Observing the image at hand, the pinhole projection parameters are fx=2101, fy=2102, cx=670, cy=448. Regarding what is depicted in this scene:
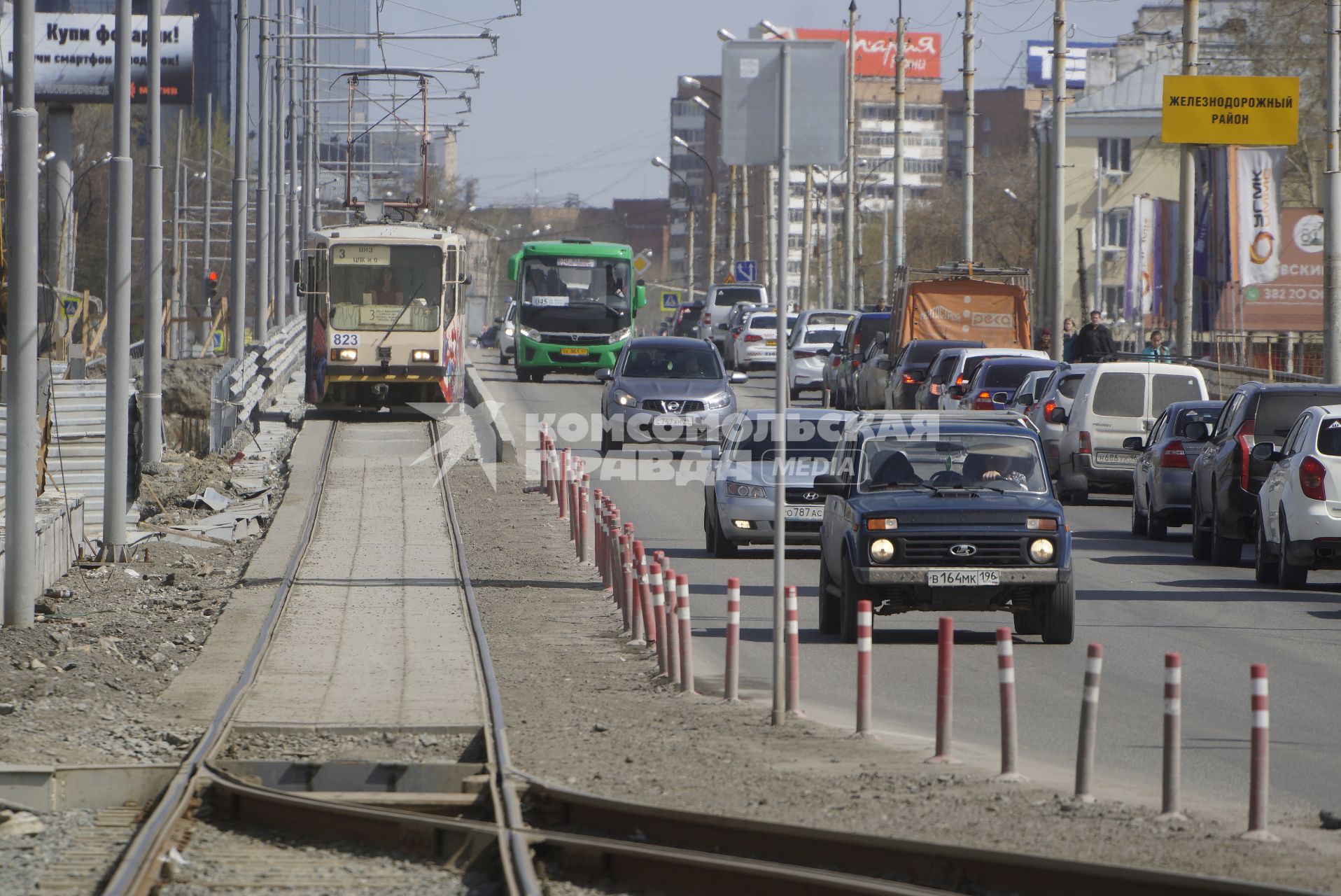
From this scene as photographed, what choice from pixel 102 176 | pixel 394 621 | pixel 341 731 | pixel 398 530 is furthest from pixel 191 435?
pixel 102 176

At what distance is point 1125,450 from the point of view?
2700 centimetres

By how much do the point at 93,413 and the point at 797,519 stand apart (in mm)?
11338

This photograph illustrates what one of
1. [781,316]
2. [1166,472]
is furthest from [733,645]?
[1166,472]

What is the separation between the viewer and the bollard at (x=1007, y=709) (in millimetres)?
9266

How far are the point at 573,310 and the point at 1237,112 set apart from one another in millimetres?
16391

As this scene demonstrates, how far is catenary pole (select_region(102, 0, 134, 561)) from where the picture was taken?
20484mm

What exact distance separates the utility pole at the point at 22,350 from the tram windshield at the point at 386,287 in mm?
20593

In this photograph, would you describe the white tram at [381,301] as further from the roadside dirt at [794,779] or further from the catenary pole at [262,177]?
the roadside dirt at [794,779]

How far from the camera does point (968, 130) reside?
55.5m

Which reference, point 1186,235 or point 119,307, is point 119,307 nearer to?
point 119,307

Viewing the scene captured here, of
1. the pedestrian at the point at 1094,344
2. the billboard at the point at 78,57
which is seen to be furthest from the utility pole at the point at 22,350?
the billboard at the point at 78,57

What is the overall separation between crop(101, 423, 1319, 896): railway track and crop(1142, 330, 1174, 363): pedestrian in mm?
31590

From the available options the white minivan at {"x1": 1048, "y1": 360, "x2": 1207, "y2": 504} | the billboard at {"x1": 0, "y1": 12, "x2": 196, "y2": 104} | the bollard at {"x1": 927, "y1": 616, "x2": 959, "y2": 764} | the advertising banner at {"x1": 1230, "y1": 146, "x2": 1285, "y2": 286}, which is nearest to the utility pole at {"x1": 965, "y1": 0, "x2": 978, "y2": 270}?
the advertising banner at {"x1": 1230, "y1": 146, "x2": 1285, "y2": 286}

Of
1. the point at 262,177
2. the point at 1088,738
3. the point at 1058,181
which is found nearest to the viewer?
the point at 1088,738
